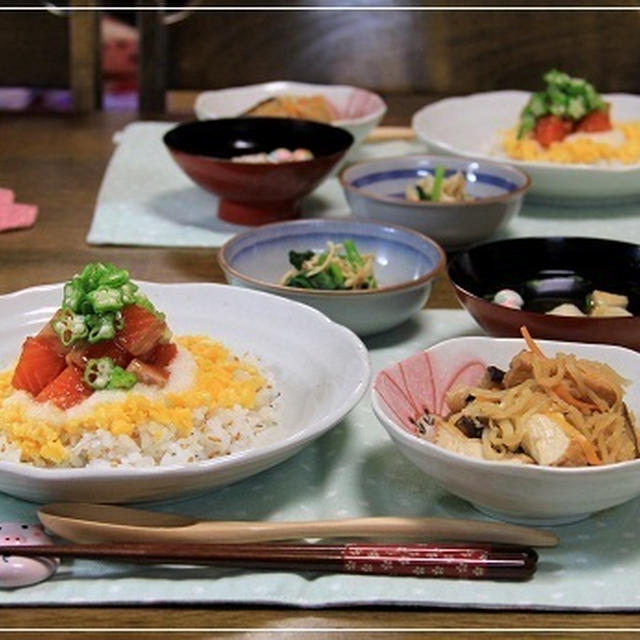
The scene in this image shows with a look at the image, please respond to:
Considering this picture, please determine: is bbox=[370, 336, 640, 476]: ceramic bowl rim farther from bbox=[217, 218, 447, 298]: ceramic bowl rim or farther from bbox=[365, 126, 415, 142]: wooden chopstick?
bbox=[365, 126, 415, 142]: wooden chopstick

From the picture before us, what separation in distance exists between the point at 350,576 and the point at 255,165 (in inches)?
45.5

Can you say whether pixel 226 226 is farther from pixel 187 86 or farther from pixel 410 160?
pixel 187 86

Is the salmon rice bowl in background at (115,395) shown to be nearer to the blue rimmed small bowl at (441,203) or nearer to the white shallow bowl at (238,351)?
the white shallow bowl at (238,351)

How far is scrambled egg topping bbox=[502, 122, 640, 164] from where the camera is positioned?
245cm

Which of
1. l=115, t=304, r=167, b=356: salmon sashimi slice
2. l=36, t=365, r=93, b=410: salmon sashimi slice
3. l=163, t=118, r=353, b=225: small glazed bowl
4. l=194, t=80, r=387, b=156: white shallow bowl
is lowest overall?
l=194, t=80, r=387, b=156: white shallow bowl

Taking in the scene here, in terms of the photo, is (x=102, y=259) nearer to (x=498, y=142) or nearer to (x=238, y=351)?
(x=238, y=351)

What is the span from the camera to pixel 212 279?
Answer: 2.01 m

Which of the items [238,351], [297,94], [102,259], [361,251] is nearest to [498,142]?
[297,94]

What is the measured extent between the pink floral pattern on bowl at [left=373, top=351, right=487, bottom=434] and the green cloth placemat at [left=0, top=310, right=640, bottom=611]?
0.07 metres

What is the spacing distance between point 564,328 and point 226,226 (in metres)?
0.88

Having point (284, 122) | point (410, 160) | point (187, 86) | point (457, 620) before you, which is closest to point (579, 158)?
point (410, 160)

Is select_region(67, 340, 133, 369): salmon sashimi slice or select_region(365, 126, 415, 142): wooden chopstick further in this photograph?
select_region(365, 126, 415, 142): wooden chopstick

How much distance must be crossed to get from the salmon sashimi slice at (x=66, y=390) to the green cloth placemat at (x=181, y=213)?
808 millimetres

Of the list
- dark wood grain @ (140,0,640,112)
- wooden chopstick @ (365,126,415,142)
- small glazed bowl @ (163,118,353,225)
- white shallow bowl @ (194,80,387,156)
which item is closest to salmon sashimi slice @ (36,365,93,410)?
small glazed bowl @ (163,118,353,225)
